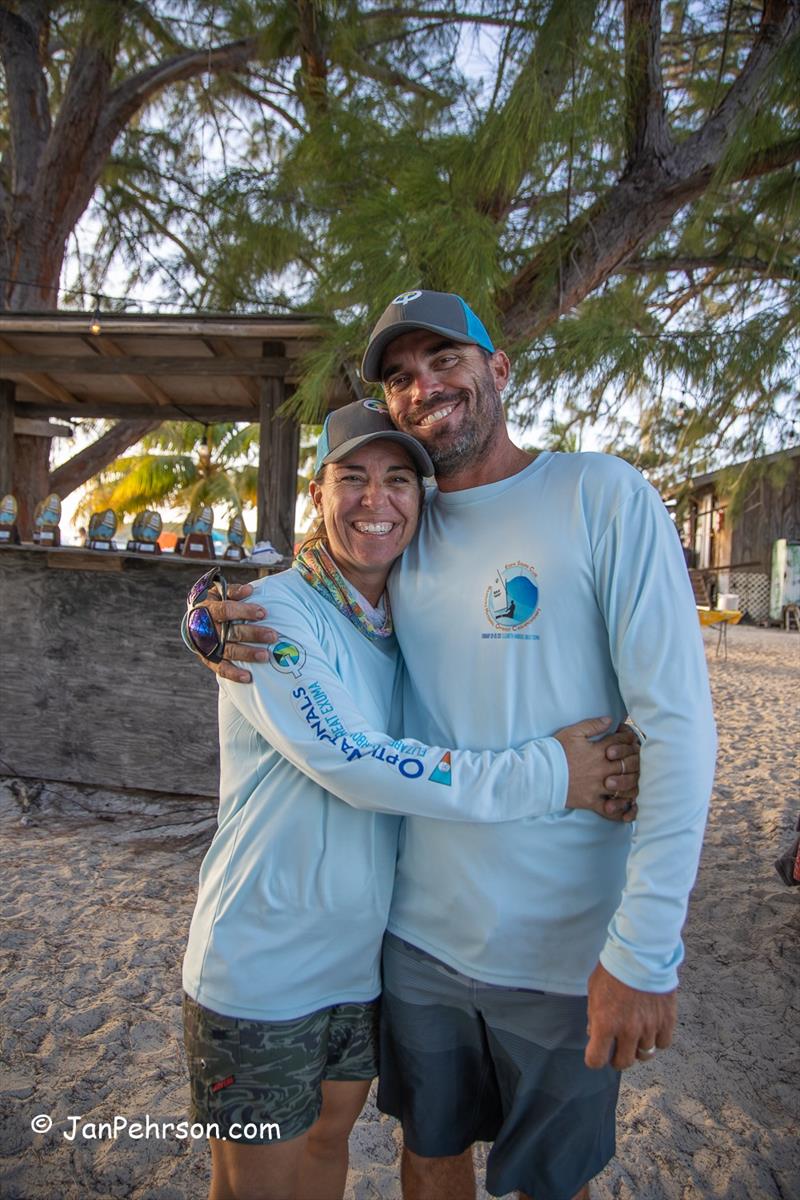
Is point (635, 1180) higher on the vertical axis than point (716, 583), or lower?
lower

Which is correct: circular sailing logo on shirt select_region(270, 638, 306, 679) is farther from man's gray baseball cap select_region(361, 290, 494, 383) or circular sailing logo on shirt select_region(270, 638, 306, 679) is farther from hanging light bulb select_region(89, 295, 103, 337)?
hanging light bulb select_region(89, 295, 103, 337)

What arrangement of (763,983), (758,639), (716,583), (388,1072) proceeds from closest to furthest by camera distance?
1. (388,1072)
2. (763,983)
3. (758,639)
4. (716,583)

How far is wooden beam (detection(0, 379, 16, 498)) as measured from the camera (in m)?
5.52

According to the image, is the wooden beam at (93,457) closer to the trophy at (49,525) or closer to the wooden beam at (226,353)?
the wooden beam at (226,353)

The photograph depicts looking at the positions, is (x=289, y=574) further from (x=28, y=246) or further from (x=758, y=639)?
(x=758, y=639)

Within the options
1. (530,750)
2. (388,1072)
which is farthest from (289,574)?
(388,1072)

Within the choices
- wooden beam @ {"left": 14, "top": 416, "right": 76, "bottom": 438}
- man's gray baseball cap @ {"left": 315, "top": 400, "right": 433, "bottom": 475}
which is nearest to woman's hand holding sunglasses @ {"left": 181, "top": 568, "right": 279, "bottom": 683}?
man's gray baseball cap @ {"left": 315, "top": 400, "right": 433, "bottom": 475}

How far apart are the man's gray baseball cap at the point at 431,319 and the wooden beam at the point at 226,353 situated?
126 inches

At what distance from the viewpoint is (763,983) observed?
316 centimetres

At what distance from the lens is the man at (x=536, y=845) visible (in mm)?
1241

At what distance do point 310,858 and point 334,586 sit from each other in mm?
560

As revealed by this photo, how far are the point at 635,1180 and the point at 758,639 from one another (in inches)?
630

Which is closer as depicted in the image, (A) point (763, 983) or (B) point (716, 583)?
(A) point (763, 983)

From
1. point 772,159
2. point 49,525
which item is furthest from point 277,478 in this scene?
point 772,159
